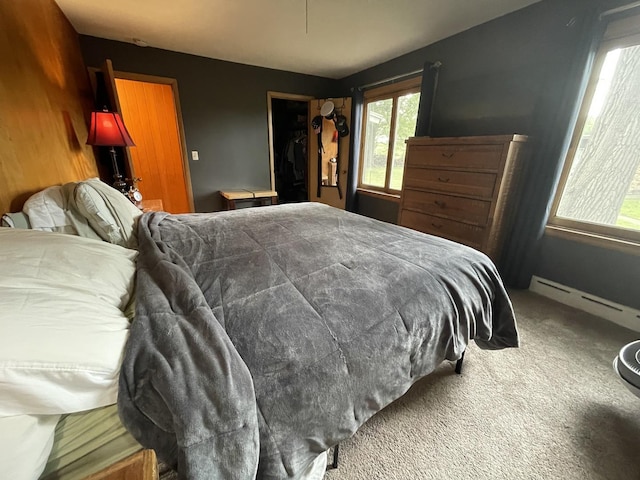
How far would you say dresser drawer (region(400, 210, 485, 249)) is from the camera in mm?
2332

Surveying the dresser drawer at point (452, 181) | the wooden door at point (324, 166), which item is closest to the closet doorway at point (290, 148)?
the wooden door at point (324, 166)

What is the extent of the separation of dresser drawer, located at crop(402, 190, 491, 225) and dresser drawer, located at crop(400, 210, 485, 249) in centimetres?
6

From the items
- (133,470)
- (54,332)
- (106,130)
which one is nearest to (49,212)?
(54,332)

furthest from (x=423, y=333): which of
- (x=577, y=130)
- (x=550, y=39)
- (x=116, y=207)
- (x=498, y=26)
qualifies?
(x=498, y=26)

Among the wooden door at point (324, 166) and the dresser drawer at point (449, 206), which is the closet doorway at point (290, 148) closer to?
the wooden door at point (324, 166)

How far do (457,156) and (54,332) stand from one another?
2741 mm

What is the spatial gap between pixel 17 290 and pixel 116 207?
102 centimetres

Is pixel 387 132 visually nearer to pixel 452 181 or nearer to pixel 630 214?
pixel 452 181

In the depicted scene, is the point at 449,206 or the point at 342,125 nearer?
the point at 449,206

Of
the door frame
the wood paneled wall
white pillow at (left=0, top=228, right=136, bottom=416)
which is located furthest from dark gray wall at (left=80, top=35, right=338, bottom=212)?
white pillow at (left=0, top=228, right=136, bottom=416)

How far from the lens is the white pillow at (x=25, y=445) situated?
44 centimetres

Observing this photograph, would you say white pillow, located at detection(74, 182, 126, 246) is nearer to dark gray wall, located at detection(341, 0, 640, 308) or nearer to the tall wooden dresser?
the tall wooden dresser

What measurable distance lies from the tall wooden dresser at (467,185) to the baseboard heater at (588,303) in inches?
18.1

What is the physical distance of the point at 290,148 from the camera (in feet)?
16.0
